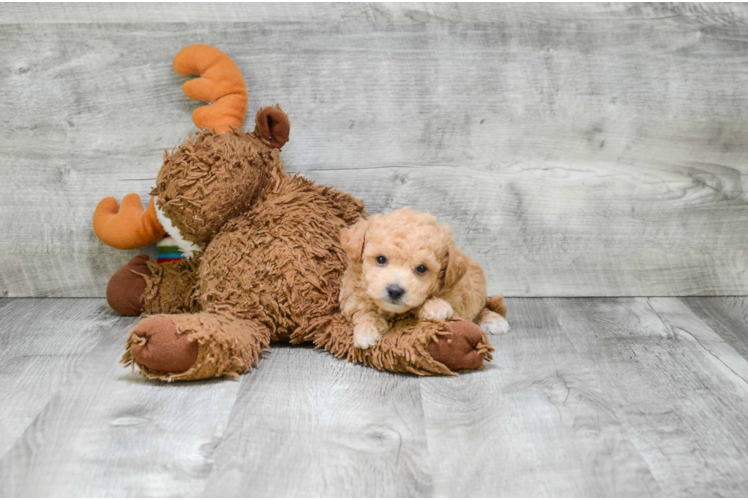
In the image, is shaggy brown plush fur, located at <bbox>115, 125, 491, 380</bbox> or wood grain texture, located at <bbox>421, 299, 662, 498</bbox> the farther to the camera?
shaggy brown plush fur, located at <bbox>115, 125, 491, 380</bbox>

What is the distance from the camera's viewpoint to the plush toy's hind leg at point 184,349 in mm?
1185

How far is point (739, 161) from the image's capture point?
1760 mm

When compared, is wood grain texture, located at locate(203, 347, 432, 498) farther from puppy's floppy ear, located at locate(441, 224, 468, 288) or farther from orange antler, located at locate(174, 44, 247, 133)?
orange antler, located at locate(174, 44, 247, 133)

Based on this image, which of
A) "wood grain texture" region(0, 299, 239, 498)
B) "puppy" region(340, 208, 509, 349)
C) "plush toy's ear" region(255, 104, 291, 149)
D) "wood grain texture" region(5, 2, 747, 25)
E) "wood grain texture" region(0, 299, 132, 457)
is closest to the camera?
"wood grain texture" region(0, 299, 239, 498)

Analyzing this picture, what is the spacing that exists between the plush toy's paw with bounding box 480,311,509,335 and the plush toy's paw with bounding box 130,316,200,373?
69cm

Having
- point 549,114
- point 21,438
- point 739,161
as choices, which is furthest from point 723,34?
point 21,438

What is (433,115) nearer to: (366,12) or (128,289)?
(366,12)

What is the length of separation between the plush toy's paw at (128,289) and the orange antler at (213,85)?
0.39m

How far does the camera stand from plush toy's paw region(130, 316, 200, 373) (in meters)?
1.18

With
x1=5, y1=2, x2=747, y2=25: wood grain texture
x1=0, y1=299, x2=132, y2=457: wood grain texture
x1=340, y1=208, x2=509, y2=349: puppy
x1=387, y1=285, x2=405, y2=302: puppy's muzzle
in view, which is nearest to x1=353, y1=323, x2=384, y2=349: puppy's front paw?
x1=340, y1=208, x2=509, y2=349: puppy

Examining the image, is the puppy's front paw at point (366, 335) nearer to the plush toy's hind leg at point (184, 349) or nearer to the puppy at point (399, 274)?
the puppy at point (399, 274)

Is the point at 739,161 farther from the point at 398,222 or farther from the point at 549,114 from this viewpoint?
the point at 398,222

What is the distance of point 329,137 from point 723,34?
1.06 m

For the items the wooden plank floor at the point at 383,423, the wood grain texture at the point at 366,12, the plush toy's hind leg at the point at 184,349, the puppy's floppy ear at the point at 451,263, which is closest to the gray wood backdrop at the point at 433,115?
the wood grain texture at the point at 366,12
